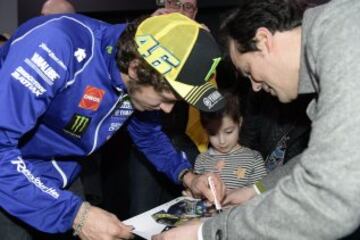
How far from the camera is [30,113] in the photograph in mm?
1235

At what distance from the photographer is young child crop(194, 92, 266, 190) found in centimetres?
217

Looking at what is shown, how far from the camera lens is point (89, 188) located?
288 cm

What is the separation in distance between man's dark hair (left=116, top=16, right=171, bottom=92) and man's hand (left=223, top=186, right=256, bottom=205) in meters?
0.58

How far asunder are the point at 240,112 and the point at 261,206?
52.8 inches

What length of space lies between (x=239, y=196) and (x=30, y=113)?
2.80 ft

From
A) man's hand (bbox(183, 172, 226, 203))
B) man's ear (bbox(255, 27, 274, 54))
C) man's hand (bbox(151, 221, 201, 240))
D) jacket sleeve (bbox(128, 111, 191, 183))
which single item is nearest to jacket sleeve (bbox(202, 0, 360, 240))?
man's hand (bbox(151, 221, 201, 240))

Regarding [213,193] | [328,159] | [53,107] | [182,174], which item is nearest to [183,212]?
[213,193]

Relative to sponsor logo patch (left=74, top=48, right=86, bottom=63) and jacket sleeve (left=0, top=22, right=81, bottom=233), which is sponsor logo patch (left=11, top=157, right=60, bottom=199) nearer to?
jacket sleeve (left=0, top=22, right=81, bottom=233)

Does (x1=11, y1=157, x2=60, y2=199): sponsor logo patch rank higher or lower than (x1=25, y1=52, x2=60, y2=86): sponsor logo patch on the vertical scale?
lower

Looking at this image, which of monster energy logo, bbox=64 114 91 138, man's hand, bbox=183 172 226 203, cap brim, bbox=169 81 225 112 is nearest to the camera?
cap brim, bbox=169 81 225 112

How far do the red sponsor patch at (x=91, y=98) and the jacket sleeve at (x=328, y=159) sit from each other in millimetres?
681

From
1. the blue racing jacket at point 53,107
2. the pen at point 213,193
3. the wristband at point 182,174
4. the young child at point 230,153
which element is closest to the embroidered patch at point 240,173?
the young child at point 230,153

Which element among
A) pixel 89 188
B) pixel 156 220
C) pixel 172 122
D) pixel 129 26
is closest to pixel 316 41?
pixel 129 26

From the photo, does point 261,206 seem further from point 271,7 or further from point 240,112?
point 240,112
